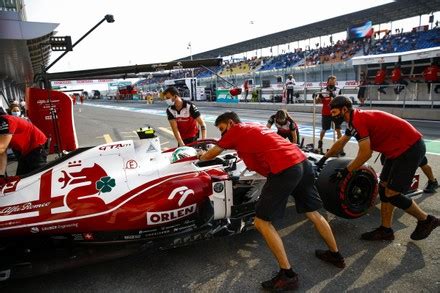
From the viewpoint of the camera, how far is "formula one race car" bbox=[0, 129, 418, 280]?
121 inches

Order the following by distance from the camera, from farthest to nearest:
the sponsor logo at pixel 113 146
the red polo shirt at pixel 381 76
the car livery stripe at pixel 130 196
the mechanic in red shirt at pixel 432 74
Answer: the red polo shirt at pixel 381 76 < the mechanic in red shirt at pixel 432 74 < the sponsor logo at pixel 113 146 < the car livery stripe at pixel 130 196

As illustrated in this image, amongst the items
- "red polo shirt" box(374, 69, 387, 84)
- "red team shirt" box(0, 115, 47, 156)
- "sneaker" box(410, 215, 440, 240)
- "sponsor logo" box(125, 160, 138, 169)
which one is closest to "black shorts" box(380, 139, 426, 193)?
"sneaker" box(410, 215, 440, 240)

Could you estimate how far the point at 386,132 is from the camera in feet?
11.2

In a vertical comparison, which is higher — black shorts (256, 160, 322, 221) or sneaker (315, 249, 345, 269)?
black shorts (256, 160, 322, 221)

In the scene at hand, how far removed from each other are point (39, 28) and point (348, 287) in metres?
7.40

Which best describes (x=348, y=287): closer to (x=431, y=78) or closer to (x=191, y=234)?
(x=191, y=234)

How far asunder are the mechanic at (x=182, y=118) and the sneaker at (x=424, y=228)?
335cm

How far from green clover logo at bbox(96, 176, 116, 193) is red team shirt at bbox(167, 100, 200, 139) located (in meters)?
2.58

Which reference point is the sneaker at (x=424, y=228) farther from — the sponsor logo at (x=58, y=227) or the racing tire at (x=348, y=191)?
the sponsor logo at (x=58, y=227)

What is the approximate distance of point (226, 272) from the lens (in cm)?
318

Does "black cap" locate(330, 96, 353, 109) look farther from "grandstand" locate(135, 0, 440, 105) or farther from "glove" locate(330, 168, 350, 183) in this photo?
"grandstand" locate(135, 0, 440, 105)

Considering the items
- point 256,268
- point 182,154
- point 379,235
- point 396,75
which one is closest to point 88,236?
point 182,154

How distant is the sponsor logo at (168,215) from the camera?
3.30 metres

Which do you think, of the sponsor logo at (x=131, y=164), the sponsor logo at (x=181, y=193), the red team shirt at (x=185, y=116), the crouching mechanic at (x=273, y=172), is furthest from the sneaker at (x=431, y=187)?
the sponsor logo at (x=131, y=164)
